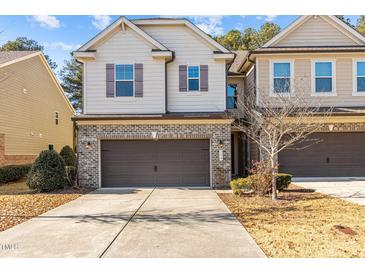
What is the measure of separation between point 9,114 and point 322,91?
17.2 metres

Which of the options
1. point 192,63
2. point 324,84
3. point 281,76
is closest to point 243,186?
point 192,63

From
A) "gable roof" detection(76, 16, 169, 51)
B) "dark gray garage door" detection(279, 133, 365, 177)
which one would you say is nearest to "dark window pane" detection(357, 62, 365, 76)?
"dark gray garage door" detection(279, 133, 365, 177)

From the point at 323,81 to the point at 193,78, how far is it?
21.5 feet

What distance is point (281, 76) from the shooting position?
1513 centimetres

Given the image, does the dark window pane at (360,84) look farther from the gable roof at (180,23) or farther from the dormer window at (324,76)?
the gable roof at (180,23)

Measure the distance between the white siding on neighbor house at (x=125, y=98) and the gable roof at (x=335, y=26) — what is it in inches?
235

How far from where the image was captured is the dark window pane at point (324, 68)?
15.2 metres

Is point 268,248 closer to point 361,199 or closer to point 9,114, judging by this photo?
point 361,199

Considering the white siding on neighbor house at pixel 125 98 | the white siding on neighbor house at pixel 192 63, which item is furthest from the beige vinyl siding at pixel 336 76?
the white siding on neighbor house at pixel 125 98

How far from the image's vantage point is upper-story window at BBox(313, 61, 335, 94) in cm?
1517

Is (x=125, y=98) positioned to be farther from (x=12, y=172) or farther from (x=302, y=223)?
(x=302, y=223)

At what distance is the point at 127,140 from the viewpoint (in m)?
14.0

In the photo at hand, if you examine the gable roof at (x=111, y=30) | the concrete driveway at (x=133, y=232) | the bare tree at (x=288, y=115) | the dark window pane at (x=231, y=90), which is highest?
the gable roof at (x=111, y=30)

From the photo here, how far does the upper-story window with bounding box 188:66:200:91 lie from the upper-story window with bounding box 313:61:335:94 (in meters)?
5.92
